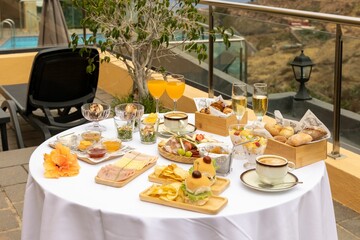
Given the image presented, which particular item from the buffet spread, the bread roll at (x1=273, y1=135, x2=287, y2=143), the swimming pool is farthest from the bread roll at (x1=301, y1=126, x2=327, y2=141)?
the swimming pool

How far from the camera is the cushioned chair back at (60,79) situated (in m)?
4.68

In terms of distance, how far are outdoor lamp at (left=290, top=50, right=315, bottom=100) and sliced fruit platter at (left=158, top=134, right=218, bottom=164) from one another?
10.1 feet

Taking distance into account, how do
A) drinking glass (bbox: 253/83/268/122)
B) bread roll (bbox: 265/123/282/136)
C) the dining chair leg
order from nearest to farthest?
bread roll (bbox: 265/123/282/136) → drinking glass (bbox: 253/83/268/122) → the dining chair leg

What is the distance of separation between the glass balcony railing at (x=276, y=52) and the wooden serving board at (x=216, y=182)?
1.74 metres

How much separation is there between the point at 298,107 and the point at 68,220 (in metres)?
3.48

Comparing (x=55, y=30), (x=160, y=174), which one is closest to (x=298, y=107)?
(x=160, y=174)

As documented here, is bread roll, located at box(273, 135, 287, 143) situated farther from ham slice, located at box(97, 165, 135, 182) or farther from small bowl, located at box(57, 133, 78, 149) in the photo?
small bowl, located at box(57, 133, 78, 149)

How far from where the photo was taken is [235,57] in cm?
612

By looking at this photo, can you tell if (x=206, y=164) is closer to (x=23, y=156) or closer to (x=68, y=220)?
(x=68, y=220)

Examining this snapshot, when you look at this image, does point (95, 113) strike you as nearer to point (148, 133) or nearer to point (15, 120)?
point (148, 133)

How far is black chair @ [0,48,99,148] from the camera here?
15.4ft

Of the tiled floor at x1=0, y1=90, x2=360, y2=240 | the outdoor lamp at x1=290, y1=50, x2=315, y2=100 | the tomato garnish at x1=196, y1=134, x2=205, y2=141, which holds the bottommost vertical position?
the tiled floor at x1=0, y1=90, x2=360, y2=240

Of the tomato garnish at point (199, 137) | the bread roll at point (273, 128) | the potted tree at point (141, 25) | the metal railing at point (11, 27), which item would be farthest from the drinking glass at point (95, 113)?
the metal railing at point (11, 27)

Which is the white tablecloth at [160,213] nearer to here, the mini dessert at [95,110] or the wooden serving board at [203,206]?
the wooden serving board at [203,206]
